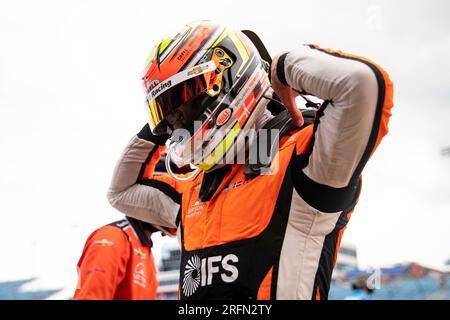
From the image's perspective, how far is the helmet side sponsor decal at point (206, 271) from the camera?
181cm

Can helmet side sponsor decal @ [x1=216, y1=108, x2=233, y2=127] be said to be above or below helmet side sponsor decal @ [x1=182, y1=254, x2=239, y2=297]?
above

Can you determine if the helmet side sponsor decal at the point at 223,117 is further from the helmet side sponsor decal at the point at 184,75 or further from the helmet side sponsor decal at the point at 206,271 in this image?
the helmet side sponsor decal at the point at 206,271

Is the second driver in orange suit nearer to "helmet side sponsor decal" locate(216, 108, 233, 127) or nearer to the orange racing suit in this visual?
"helmet side sponsor decal" locate(216, 108, 233, 127)

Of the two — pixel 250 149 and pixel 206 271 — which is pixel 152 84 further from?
pixel 206 271

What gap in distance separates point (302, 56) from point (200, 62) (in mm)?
514

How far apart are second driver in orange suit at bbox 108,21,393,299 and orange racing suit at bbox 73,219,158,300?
84cm

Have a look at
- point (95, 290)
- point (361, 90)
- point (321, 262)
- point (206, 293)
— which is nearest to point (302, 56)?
point (361, 90)

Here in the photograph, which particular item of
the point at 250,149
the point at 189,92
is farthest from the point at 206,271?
the point at 189,92

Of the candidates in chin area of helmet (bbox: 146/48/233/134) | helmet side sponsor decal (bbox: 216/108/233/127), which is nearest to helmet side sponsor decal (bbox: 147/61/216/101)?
chin area of helmet (bbox: 146/48/233/134)

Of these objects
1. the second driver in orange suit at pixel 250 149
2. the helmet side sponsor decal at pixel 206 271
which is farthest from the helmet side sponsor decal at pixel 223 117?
the helmet side sponsor decal at pixel 206 271

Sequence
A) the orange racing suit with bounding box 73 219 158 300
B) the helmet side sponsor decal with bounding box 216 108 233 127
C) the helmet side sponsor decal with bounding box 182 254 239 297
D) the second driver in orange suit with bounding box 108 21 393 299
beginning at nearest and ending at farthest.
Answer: the second driver in orange suit with bounding box 108 21 393 299
the helmet side sponsor decal with bounding box 182 254 239 297
the helmet side sponsor decal with bounding box 216 108 233 127
the orange racing suit with bounding box 73 219 158 300

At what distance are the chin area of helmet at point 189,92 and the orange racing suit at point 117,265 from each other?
3.97 feet

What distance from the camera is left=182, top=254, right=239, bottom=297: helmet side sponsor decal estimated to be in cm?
181
